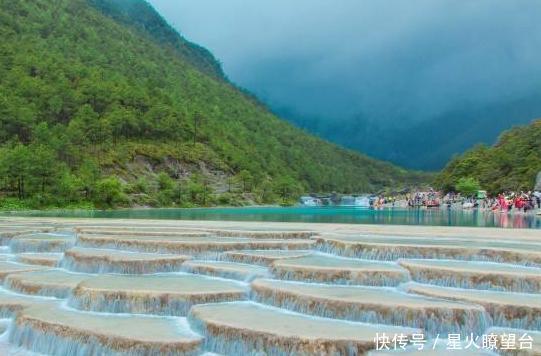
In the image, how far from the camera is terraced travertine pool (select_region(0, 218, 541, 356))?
10594mm

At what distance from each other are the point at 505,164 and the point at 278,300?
106m

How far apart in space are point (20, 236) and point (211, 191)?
268 feet

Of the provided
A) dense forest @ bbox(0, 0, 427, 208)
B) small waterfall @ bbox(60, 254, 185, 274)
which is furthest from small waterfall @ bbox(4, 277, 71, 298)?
dense forest @ bbox(0, 0, 427, 208)

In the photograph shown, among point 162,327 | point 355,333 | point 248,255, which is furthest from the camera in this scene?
point 248,255

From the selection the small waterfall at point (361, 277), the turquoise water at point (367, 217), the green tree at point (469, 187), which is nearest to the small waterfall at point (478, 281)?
the small waterfall at point (361, 277)

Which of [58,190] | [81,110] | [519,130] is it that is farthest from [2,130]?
[519,130]

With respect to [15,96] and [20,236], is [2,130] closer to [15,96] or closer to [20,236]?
[15,96]

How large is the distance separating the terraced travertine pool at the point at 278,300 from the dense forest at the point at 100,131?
55.9 m

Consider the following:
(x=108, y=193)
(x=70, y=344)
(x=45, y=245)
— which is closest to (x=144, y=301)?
(x=70, y=344)

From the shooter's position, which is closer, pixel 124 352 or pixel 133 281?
pixel 124 352

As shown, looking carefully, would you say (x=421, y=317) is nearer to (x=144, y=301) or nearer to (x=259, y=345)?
(x=259, y=345)

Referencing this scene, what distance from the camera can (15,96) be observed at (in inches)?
3999

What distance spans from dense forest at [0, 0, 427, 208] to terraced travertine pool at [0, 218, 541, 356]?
183ft

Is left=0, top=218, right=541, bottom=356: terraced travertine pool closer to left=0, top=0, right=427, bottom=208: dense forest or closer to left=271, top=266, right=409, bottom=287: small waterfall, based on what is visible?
left=271, top=266, right=409, bottom=287: small waterfall
